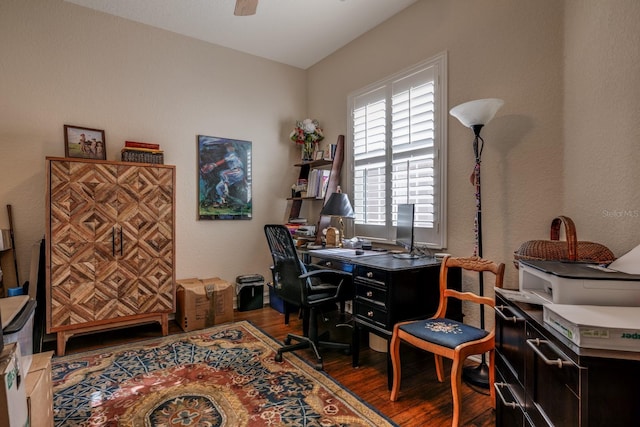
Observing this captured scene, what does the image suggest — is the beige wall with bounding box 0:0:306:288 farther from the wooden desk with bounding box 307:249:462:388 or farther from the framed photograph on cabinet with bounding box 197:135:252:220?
the wooden desk with bounding box 307:249:462:388

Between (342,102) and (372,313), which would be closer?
(372,313)

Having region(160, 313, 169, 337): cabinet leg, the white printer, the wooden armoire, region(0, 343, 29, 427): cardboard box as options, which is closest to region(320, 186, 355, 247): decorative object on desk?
the wooden armoire

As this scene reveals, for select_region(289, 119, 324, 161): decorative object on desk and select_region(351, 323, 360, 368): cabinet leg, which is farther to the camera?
select_region(289, 119, 324, 161): decorative object on desk

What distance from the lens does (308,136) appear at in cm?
407

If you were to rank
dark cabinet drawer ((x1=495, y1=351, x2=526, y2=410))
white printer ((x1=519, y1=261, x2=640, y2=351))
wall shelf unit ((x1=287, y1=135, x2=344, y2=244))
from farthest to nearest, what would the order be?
wall shelf unit ((x1=287, y1=135, x2=344, y2=244))
dark cabinet drawer ((x1=495, y1=351, x2=526, y2=410))
white printer ((x1=519, y1=261, x2=640, y2=351))

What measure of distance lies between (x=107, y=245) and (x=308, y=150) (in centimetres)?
241

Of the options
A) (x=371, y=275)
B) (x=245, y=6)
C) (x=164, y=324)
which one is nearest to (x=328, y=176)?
(x=371, y=275)

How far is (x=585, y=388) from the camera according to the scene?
89cm

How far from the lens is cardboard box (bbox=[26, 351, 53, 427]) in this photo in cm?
135

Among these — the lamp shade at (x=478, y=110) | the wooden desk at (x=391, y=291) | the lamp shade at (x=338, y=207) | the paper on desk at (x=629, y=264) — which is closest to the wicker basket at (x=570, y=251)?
the paper on desk at (x=629, y=264)

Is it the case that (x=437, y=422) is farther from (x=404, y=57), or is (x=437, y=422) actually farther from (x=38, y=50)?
(x=38, y=50)

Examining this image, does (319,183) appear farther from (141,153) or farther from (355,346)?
(355,346)

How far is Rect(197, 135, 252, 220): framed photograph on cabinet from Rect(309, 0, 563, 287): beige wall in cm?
213

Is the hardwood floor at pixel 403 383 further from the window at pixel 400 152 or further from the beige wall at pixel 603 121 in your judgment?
the beige wall at pixel 603 121
